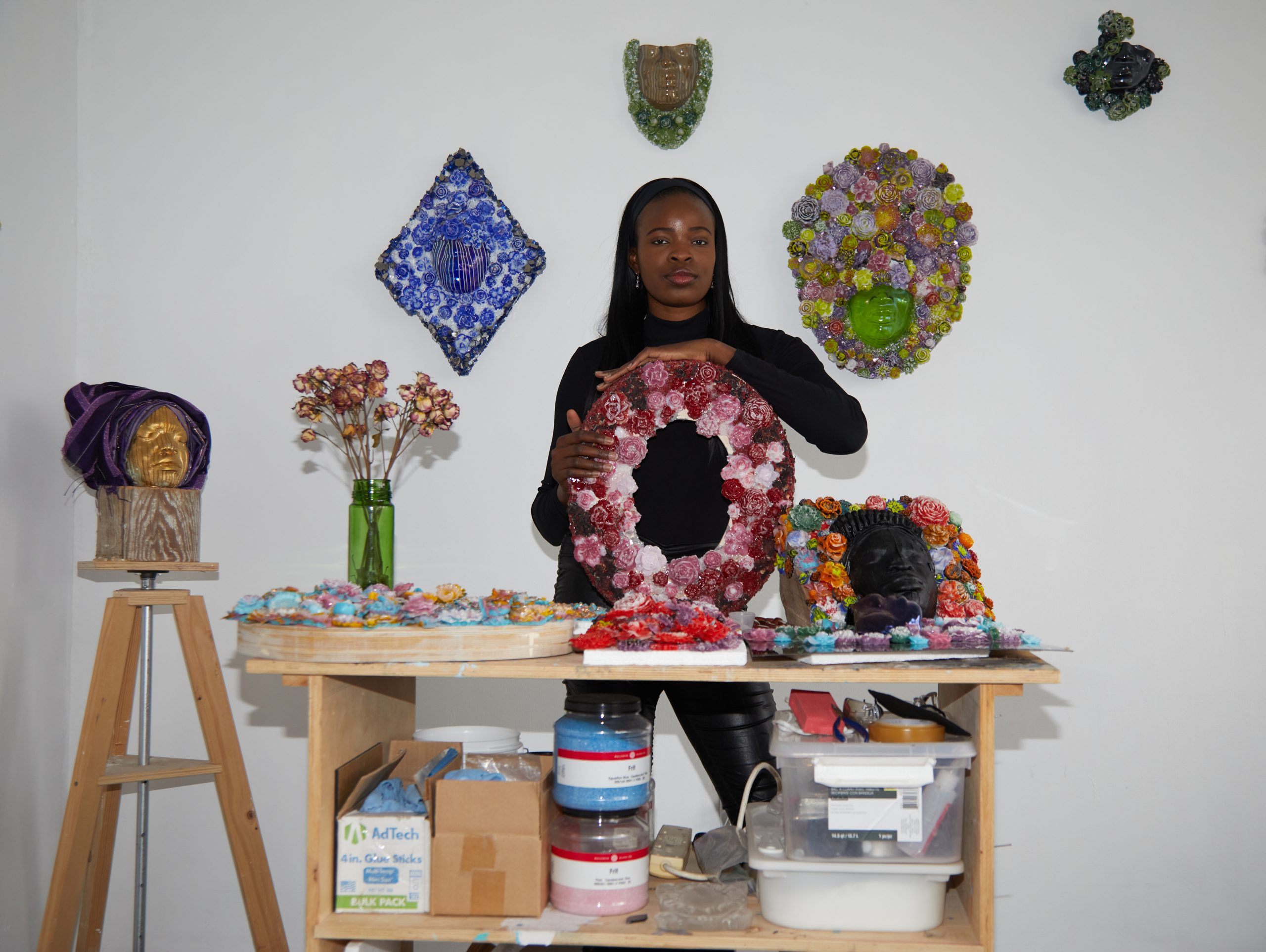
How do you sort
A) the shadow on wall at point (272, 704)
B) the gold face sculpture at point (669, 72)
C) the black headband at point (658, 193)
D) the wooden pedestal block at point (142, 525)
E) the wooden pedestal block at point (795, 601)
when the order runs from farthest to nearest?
the shadow on wall at point (272, 704)
the gold face sculpture at point (669, 72)
the wooden pedestal block at point (142, 525)
the black headband at point (658, 193)
the wooden pedestal block at point (795, 601)

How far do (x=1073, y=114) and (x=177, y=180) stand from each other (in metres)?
2.71

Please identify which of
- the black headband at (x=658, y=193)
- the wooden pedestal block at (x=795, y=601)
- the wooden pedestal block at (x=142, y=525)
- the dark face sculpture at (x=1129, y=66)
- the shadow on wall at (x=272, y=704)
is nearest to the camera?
the wooden pedestal block at (x=795, y=601)

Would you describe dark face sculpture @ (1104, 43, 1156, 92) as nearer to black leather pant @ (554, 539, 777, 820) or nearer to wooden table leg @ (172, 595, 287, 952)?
black leather pant @ (554, 539, 777, 820)

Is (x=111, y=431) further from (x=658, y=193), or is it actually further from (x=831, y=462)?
(x=831, y=462)

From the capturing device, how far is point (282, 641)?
147 cm

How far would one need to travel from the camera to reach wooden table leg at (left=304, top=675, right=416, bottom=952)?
1441 mm

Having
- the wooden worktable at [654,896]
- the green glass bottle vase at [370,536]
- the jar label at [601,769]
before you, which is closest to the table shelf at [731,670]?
the wooden worktable at [654,896]

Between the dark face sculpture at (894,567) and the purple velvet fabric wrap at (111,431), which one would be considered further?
the purple velvet fabric wrap at (111,431)

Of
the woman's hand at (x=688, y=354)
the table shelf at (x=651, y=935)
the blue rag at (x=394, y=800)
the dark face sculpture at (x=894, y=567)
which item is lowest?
the table shelf at (x=651, y=935)

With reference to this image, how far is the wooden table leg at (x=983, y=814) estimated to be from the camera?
4.51 ft

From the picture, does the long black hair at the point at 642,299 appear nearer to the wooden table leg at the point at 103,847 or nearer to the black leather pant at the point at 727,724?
the black leather pant at the point at 727,724

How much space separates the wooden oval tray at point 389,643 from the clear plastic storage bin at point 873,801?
42cm

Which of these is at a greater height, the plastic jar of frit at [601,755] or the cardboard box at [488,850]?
the plastic jar of frit at [601,755]

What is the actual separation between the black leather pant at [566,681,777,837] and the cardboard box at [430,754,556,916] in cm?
31
